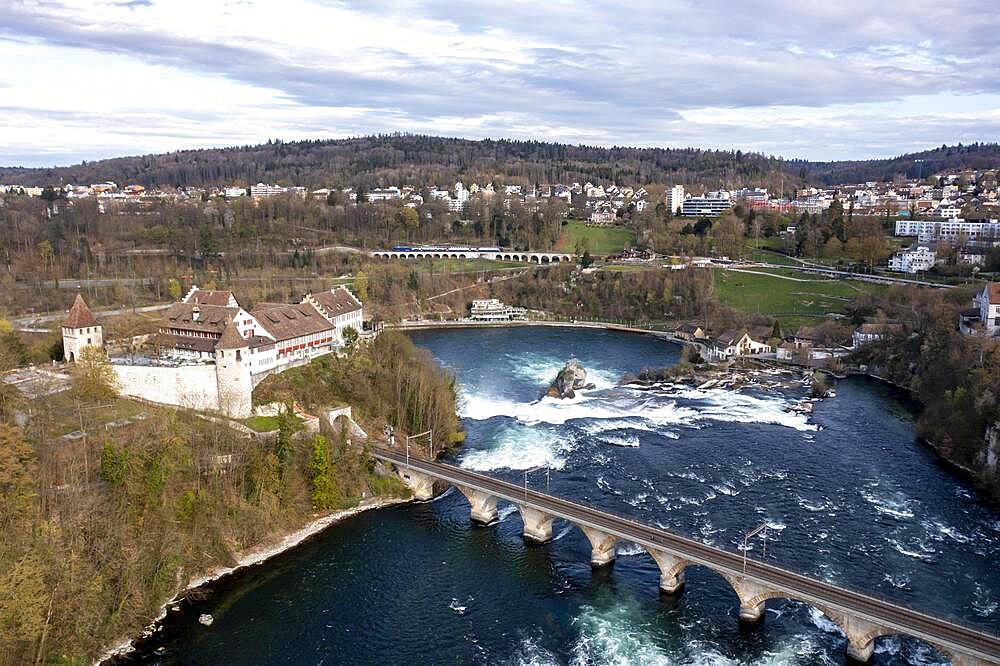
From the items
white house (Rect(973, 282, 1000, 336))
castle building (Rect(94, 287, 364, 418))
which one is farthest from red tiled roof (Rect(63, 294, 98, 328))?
white house (Rect(973, 282, 1000, 336))

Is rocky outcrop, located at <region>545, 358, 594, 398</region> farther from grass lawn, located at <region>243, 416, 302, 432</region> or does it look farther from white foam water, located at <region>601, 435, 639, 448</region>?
grass lawn, located at <region>243, 416, 302, 432</region>

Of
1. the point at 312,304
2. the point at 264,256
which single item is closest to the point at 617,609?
the point at 312,304

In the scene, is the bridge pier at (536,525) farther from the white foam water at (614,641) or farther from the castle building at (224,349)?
the castle building at (224,349)

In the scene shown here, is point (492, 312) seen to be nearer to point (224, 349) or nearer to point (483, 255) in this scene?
point (483, 255)

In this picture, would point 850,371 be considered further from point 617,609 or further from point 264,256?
point 264,256

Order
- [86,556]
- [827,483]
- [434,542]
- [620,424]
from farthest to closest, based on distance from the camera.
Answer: [620,424] → [827,483] → [434,542] → [86,556]

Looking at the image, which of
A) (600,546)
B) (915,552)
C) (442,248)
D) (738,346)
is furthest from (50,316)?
(442,248)
